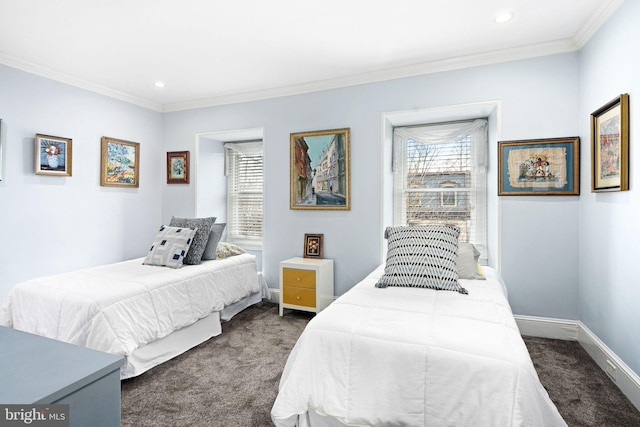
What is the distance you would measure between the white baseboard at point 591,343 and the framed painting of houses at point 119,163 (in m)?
4.53

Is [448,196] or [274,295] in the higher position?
[448,196]

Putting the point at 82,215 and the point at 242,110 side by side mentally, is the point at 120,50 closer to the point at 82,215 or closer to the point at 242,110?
the point at 242,110

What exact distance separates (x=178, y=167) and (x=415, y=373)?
163 inches

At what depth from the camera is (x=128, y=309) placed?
2527 millimetres

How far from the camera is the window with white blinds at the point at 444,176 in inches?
147

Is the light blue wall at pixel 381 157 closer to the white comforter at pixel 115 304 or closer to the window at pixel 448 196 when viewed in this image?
the window at pixel 448 196

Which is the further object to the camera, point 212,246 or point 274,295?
point 274,295

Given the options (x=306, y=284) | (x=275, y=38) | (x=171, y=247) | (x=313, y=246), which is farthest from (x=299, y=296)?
(x=275, y=38)

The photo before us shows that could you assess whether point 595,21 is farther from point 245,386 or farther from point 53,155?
point 53,155

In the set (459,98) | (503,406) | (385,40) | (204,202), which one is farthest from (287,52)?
(503,406)

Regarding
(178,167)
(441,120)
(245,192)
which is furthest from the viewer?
(245,192)

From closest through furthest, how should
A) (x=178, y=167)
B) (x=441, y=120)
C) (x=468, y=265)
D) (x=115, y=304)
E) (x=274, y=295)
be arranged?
(x=115, y=304) → (x=468, y=265) → (x=441, y=120) → (x=274, y=295) → (x=178, y=167)

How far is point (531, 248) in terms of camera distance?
313cm

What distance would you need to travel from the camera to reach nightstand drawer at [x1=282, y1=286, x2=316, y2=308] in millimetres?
3596
